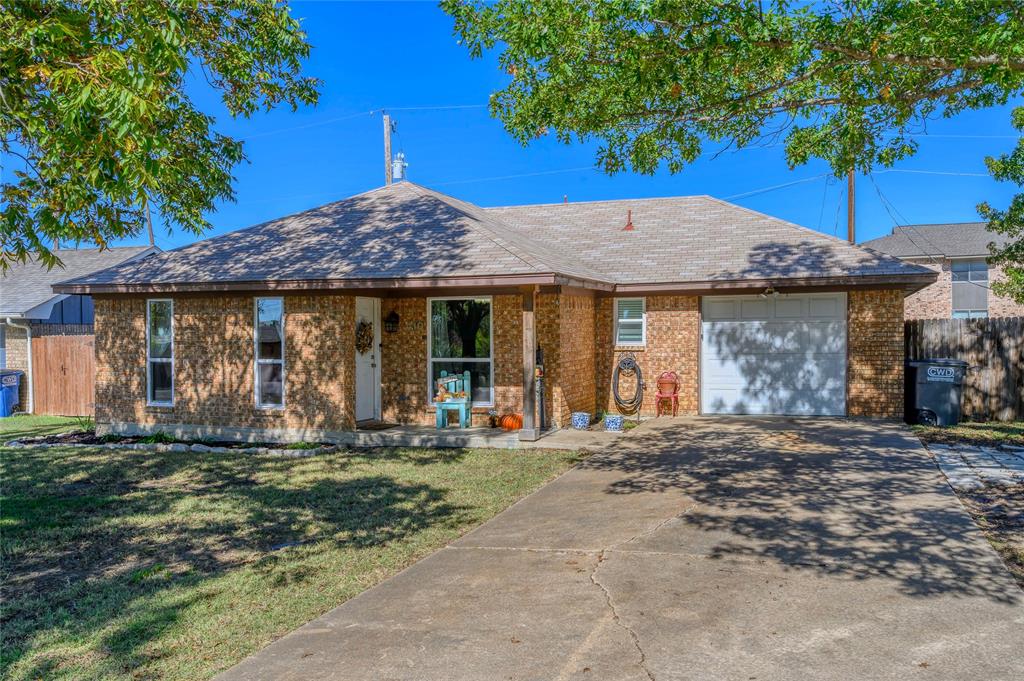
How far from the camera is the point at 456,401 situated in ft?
42.2

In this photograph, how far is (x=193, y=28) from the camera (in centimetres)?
878

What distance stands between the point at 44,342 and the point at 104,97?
15699mm

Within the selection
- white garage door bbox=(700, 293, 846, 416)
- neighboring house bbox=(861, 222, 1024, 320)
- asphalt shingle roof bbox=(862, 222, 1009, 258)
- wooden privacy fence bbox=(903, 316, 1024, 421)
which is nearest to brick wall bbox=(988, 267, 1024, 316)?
neighboring house bbox=(861, 222, 1024, 320)

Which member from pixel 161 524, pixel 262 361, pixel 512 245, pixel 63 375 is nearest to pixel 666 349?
pixel 512 245

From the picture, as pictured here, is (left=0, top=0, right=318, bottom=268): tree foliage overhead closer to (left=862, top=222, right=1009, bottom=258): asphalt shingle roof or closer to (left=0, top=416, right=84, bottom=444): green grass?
(left=0, top=416, right=84, bottom=444): green grass

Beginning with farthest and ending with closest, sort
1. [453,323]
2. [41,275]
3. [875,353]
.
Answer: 1. [41,275]
2. [875,353]
3. [453,323]

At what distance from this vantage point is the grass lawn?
4.53 m

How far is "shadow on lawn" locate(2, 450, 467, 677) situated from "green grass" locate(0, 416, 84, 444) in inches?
156

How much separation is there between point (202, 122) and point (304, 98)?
1863 mm

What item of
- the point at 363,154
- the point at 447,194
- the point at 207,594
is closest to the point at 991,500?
the point at 207,594

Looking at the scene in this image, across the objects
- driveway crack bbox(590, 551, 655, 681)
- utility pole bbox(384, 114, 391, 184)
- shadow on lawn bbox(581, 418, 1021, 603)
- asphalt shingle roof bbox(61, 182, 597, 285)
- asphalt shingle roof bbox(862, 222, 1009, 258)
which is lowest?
driveway crack bbox(590, 551, 655, 681)

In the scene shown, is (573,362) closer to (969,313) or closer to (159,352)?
(159,352)

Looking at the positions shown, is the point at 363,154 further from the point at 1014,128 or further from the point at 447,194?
the point at 1014,128

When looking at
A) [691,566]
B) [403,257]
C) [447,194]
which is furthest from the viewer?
[447,194]
